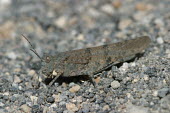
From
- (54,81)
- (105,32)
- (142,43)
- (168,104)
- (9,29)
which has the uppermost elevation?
(9,29)

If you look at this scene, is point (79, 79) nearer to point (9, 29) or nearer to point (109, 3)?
point (9, 29)

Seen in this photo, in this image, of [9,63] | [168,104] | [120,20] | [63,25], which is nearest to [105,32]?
[120,20]

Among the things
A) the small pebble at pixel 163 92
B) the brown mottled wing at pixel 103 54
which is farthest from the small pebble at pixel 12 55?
the small pebble at pixel 163 92

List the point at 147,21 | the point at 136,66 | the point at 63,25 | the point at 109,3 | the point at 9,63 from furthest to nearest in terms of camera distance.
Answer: the point at 109,3, the point at 63,25, the point at 147,21, the point at 9,63, the point at 136,66

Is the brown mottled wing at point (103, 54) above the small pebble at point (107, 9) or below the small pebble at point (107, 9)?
below

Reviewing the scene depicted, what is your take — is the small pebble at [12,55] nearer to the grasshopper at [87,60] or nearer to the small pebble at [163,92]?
the grasshopper at [87,60]

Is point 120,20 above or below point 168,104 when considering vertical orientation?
above

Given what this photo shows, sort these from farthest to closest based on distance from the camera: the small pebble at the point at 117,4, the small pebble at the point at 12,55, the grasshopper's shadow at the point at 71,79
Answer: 1. the small pebble at the point at 117,4
2. the small pebble at the point at 12,55
3. the grasshopper's shadow at the point at 71,79
